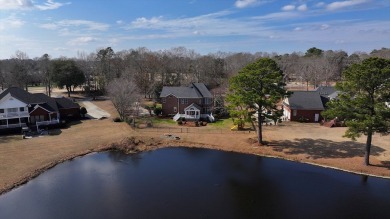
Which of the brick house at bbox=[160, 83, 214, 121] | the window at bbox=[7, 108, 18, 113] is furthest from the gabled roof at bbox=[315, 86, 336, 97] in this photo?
the window at bbox=[7, 108, 18, 113]

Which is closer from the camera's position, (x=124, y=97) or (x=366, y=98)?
(x=366, y=98)

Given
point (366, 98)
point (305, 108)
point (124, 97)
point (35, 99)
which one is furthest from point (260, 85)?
point (35, 99)

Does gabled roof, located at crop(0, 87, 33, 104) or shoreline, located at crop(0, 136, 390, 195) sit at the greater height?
gabled roof, located at crop(0, 87, 33, 104)

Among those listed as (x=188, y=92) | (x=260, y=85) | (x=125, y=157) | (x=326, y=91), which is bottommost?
(x=125, y=157)

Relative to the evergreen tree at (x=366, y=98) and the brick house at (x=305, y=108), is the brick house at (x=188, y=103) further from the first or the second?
the evergreen tree at (x=366, y=98)

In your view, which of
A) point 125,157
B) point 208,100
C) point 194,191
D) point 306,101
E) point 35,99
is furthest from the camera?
point 208,100

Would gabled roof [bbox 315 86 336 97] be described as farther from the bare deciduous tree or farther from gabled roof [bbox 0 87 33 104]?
gabled roof [bbox 0 87 33 104]

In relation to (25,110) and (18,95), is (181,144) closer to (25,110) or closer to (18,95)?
(25,110)
